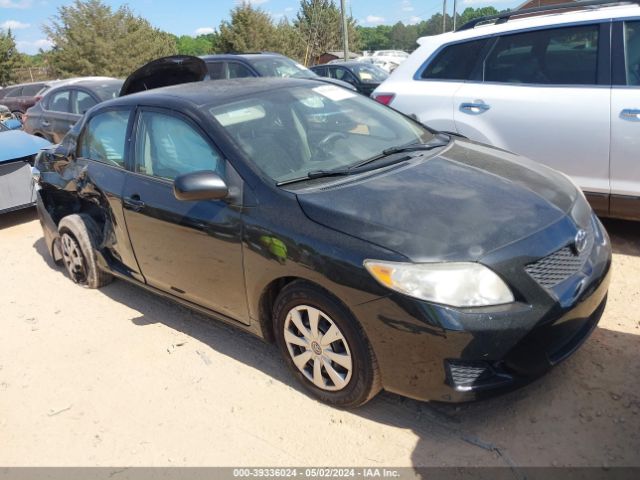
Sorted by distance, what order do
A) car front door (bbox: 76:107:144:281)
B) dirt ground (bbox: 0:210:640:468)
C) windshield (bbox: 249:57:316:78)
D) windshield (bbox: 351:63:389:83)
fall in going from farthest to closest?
1. windshield (bbox: 351:63:389:83)
2. windshield (bbox: 249:57:316:78)
3. car front door (bbox: 76:107:144:281)
4. dirt ground (bbox: 0:210:640:468)

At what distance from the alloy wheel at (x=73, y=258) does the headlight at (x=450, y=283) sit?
3.27 m

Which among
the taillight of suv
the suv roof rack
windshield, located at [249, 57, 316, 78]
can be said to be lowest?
the taillight of suv

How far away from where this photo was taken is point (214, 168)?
126 inches

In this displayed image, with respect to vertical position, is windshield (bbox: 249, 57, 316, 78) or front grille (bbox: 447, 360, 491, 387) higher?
windshield (bbox: 249, 57, 316, 78)

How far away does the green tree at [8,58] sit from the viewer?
3312cm

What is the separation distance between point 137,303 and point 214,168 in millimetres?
1793

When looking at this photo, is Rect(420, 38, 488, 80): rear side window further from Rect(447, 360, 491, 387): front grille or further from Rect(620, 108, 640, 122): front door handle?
Rect(447, 360, 491, 387): front grille

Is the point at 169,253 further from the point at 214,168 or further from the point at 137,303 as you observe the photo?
the point at 137,303

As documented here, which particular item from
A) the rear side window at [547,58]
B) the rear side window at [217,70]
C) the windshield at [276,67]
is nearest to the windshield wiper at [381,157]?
the rear side window at [547,58]

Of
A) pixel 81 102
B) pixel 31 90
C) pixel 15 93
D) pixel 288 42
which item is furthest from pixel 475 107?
pixel 288 42

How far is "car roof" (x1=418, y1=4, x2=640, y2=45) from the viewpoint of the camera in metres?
4.32

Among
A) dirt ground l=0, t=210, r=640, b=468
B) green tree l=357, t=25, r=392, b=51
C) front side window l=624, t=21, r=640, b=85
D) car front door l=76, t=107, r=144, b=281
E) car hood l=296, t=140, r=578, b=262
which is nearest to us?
car hood l=296, t=140, r=578, b=262

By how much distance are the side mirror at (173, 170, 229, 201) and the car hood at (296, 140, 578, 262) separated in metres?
0.45

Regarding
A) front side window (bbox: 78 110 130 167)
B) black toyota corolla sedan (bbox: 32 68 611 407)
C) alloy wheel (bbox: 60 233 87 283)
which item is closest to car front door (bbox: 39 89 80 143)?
alloy wheel (bbox: 60 233 87 283)
